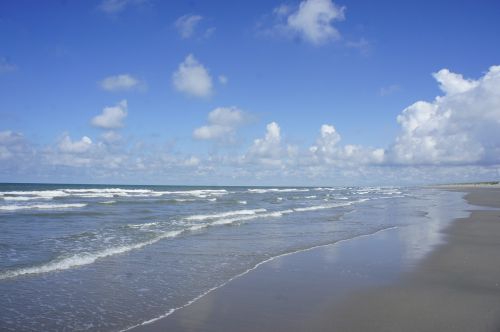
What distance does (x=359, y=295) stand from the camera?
27.9 ft

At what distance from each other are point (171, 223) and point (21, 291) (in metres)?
13.4

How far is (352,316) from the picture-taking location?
721 cm

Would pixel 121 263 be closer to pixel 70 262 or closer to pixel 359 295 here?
pixel 70 262

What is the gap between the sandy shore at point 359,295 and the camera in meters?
6.75

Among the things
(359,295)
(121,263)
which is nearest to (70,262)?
(121,263)

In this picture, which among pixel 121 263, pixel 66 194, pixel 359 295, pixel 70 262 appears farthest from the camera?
pixel 66 194

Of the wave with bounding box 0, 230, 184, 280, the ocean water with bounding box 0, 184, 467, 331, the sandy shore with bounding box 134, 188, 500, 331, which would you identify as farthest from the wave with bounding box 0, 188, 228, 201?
the sandy shore with bounding box 134, 188, 500, 331

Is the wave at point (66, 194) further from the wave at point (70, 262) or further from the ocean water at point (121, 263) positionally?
the wave at point (70, 262)

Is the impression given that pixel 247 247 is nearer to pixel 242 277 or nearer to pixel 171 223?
pixel 242 277

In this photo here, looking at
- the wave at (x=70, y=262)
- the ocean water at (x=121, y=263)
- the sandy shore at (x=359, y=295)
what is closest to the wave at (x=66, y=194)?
the ocean water at (x=121, y=263)

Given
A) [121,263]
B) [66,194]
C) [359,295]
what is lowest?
[359,295]

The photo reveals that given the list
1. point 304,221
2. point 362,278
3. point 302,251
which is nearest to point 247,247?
point 302,251

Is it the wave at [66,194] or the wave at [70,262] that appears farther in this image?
the wave at [66,194]

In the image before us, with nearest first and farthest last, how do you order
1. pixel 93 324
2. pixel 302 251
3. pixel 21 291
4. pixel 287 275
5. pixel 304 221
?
1. pixel 93 324
2. pixel 21 291
3. pixel 287 275
4. pixel 302 251
5. pixel 304 221
